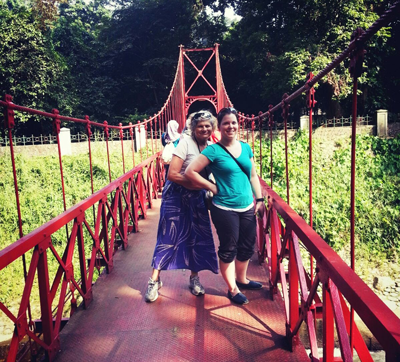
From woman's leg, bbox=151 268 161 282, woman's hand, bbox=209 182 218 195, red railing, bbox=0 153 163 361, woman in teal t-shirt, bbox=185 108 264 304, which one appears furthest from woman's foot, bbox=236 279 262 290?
red railing, bbox=0 153 163 361

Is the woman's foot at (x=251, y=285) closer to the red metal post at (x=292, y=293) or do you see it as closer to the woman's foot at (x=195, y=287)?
the woman's foot at (x=195, y=287)

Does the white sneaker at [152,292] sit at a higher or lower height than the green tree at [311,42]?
lower

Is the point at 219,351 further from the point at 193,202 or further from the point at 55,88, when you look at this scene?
the point at 55,88

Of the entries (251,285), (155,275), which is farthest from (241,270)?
(155,275)

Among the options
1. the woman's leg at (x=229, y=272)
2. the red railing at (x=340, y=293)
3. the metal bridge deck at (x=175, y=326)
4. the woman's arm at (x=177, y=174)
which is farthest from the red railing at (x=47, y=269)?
the red railing at (x=340, y=293)

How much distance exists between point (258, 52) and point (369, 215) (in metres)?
7.31

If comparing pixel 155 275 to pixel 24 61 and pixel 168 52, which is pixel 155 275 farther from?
pixel 168 52

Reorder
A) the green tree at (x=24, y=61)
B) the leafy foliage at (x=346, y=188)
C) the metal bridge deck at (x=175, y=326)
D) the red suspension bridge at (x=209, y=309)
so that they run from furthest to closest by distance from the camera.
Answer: the green tree at (x=24, y=61) < the leafy foliage at (x=346, y=188) < the metal bridge deck at (x=175, y=326) < the red suspension bridge at (x=209, y=309)

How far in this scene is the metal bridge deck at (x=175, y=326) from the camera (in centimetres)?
149

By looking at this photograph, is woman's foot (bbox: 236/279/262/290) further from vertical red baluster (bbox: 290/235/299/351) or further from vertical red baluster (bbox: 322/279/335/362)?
vertical red baluster (bbox: 322/279/335/362)

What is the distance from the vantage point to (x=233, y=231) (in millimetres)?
1749

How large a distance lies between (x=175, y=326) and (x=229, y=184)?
747mm

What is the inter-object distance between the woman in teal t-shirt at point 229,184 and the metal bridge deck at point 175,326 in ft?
0.84

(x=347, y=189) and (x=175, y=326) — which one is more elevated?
(x=175, y=326)
